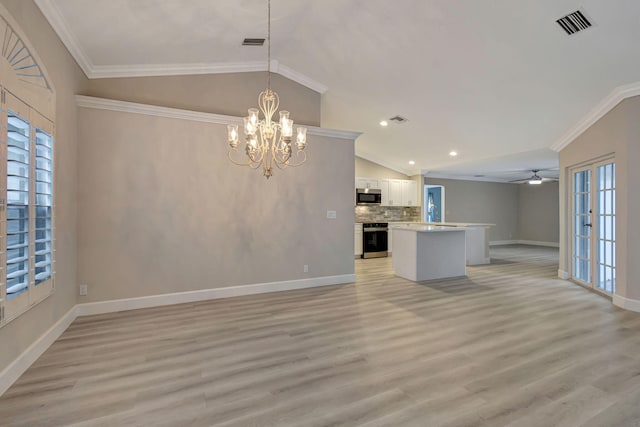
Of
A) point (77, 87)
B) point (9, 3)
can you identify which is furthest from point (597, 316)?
point (77, 87)

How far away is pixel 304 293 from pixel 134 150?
2.89m

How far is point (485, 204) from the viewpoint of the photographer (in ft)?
37.1

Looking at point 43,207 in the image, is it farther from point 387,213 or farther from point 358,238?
point 387,213

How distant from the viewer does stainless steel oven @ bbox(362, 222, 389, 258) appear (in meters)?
8.37

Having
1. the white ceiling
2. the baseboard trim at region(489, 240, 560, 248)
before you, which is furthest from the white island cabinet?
the baseboard trim at region(489, 240, 560, 248)

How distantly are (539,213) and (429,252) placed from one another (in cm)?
819

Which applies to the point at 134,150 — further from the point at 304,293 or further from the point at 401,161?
the point at 401,161

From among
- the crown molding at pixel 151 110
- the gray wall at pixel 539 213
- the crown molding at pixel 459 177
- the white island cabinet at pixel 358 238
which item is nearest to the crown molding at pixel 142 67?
the crown molding at pixel 151 110

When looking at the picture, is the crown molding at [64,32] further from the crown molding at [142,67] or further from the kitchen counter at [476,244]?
the kitchen counter at [476,244]

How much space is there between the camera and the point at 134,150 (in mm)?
3951

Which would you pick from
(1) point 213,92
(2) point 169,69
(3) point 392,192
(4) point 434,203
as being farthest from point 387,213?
(2) point 169,69

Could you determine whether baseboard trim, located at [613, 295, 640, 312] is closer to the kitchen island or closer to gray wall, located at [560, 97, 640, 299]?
gray wall, located at [560, 97, 640, 299]

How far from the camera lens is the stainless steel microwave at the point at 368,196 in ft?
27.9

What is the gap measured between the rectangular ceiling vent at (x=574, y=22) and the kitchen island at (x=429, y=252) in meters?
3.10
